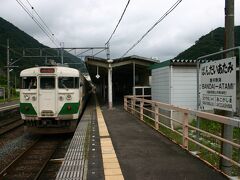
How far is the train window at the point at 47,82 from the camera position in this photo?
13539mm

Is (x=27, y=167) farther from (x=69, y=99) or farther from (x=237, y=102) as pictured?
(x=237, y=102)

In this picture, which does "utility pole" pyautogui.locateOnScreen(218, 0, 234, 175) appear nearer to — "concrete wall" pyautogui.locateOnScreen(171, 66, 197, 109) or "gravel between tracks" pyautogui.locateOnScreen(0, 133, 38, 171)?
"gravel between tracks" pyautogui.locateOnScreen(0, 133, 38, 171)

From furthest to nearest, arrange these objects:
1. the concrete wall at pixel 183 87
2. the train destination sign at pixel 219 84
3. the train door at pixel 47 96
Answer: the concrete wall at pixel 183 87, the train door at pixel 47 96, the train destination sign at pixel 219 84

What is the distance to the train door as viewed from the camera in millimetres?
13172

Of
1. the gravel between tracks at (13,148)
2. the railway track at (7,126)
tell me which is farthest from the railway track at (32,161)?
the railway track at (7,126)

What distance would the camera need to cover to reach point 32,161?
34.0 feet

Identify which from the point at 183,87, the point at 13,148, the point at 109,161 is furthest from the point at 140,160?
the point at 183,87

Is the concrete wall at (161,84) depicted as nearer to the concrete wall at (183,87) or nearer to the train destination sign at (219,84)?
the concrete wall at (183,87)

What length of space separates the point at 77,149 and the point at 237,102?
167 inches

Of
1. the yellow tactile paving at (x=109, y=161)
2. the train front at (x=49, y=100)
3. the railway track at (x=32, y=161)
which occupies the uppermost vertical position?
the train front at (x=49, y=100)

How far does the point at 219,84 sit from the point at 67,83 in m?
8.27

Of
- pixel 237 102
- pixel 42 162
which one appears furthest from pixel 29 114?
pixel 237 102

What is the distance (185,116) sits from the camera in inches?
326

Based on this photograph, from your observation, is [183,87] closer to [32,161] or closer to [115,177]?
[32,161]
